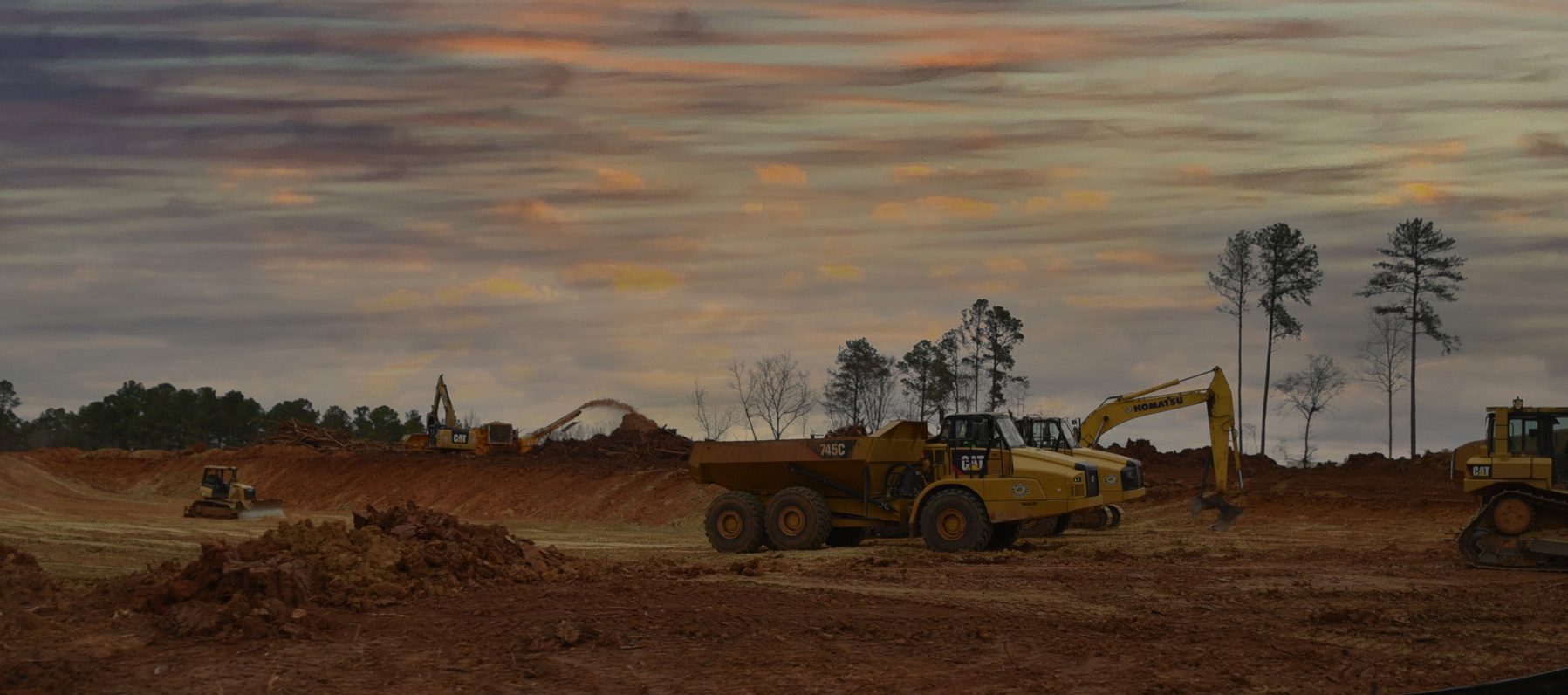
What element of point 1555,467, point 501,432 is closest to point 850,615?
point 1555,467

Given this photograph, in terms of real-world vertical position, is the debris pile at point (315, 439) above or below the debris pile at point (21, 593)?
above

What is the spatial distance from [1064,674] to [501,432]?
4920cm

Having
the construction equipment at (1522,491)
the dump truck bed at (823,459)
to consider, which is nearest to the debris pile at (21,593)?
the dump truck bed at (823,459)

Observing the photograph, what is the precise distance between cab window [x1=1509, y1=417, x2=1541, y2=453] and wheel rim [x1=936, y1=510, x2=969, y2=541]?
850 centimetres

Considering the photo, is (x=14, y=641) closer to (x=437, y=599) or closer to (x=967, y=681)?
(x=437, y=599)

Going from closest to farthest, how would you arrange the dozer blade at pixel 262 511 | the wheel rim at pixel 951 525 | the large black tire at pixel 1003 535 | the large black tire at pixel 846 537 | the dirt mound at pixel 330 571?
the dirt mound at pixel 330 571 → the wheel rim at pixel 951 525 → the large black tire at pixel 1003 535 → the large black tire at pixel 846 537 → the dozer blade at pixel 262 511

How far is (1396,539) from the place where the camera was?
2777 centimetres

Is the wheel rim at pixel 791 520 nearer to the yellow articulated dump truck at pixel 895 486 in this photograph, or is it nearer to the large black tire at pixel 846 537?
the yellow articulated dump truck at pixel 895 486

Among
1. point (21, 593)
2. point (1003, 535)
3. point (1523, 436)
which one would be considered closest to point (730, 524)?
point (1003, 535)

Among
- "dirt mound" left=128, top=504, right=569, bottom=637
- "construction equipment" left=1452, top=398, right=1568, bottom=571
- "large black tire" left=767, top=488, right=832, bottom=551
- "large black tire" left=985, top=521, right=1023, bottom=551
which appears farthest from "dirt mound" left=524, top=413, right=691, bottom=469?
"construction equipment" left=1452, top=398, right=1568, bottom=571

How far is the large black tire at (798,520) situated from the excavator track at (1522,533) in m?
10.5

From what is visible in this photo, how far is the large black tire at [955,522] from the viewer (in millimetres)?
24016

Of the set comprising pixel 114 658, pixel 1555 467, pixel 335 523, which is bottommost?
pixel 114 658

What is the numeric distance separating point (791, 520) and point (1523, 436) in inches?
473
